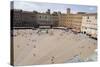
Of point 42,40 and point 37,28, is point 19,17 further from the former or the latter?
point 42,40

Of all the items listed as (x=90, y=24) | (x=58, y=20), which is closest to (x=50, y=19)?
(x=58, y=20)

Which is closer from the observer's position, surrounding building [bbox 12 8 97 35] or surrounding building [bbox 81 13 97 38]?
surrounding building [bbox 12 8 97 35]

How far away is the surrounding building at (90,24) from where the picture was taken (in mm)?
2594

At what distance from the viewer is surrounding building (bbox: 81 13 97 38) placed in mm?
2594

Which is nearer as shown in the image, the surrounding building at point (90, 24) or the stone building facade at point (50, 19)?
the stone building facade at point (50, 19)

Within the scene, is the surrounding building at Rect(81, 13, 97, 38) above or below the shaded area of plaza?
above

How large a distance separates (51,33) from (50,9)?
1.03 feet

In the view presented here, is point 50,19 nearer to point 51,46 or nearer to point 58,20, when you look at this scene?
point 58,20

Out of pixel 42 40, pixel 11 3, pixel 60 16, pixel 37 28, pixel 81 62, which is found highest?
pixel 11 3

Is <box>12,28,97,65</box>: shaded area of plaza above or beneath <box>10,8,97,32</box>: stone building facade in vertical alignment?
beneath

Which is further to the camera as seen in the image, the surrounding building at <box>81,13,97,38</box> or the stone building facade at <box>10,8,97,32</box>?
the surrounding building at <box>81,13,97,38</box>
